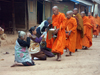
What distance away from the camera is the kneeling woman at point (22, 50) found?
191 inches

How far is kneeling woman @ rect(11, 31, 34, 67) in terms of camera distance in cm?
484

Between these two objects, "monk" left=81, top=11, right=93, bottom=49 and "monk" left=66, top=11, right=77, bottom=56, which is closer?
"monk" left=66, top=11, right=77, bottom=56

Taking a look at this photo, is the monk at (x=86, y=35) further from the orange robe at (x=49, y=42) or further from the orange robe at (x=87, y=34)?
the orange robe at (x=49, y=42)

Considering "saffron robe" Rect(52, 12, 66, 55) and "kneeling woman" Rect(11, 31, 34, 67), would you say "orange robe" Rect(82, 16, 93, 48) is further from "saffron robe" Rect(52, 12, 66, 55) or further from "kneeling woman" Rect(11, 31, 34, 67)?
"kneeling woman" Rect(11, 31, 34, 67)

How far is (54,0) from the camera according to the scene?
16109 mm

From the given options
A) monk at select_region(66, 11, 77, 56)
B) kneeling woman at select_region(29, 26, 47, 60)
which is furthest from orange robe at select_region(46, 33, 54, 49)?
monk at select_region(66, 11, 77, 56)

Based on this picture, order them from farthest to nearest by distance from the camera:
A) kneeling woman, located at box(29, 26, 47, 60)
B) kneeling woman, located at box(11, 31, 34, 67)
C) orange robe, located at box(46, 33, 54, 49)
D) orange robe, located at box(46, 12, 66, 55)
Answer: orange robe, located at box(46, 33, 54, 49) → orange robe, located at box(46, 12, 66, 55) → kneeling woman, located at box(29, 26, 47, 60) → kneeling woman, located at box(11, 31, 34, 67)

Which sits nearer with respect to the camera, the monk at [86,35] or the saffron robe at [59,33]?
the saffron robe at [59,33]

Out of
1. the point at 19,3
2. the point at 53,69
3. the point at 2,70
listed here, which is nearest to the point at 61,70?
the point at 53,69

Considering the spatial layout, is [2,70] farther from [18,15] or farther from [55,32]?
[18,15]

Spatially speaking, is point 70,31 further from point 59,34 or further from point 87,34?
point 87,34

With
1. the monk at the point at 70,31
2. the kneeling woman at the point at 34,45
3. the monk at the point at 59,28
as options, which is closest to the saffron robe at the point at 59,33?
the monk at the point at 59,28

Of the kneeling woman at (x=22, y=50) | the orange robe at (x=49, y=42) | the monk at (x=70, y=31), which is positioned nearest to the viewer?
the kneeling woman at (x=22, y=50)

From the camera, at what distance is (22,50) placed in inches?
195
